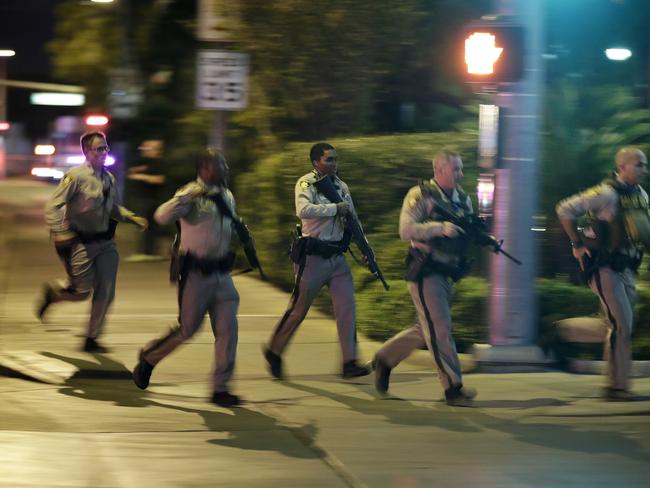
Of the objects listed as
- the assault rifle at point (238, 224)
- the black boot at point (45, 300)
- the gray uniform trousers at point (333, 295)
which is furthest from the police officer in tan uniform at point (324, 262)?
the black boot at point (45, 300)

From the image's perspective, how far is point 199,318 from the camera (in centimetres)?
839

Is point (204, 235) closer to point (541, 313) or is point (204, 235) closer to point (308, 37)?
point (541, 313)

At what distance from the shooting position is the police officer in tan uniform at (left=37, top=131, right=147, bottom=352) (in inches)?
389

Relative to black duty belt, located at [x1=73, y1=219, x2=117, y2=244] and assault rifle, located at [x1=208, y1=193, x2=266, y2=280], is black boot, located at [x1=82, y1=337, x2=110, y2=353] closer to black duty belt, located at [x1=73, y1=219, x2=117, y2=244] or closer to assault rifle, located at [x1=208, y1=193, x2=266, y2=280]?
black duty belt, located at [x1=73, y1=219, x2=117, y2=244]

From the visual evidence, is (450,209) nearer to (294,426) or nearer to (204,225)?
(204,225)

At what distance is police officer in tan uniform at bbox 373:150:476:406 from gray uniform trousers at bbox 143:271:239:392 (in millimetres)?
1221

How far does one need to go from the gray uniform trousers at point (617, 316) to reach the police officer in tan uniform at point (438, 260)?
100 cm

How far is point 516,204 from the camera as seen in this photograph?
961 cm

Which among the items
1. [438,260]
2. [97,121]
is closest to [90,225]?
[438,260]

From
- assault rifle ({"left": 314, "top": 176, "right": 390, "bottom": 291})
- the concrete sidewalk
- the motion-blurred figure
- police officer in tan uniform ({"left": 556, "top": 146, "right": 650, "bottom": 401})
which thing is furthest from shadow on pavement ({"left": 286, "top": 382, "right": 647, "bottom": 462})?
the motion-blurred figure

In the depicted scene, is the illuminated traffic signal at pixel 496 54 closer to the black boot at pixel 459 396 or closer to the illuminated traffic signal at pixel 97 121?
the black boot at pixel 459 396

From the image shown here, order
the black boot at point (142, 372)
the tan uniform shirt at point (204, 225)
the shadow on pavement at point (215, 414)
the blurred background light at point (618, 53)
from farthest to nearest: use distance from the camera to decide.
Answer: the blurred background light at point (618, 53), the black boot at point (142, 372), the tan uniform shirt at point (204, 225), the shadow on pavement at point (215, 414)

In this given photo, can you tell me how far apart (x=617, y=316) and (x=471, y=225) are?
47.9 inches

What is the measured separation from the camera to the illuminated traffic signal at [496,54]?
9375 mm
